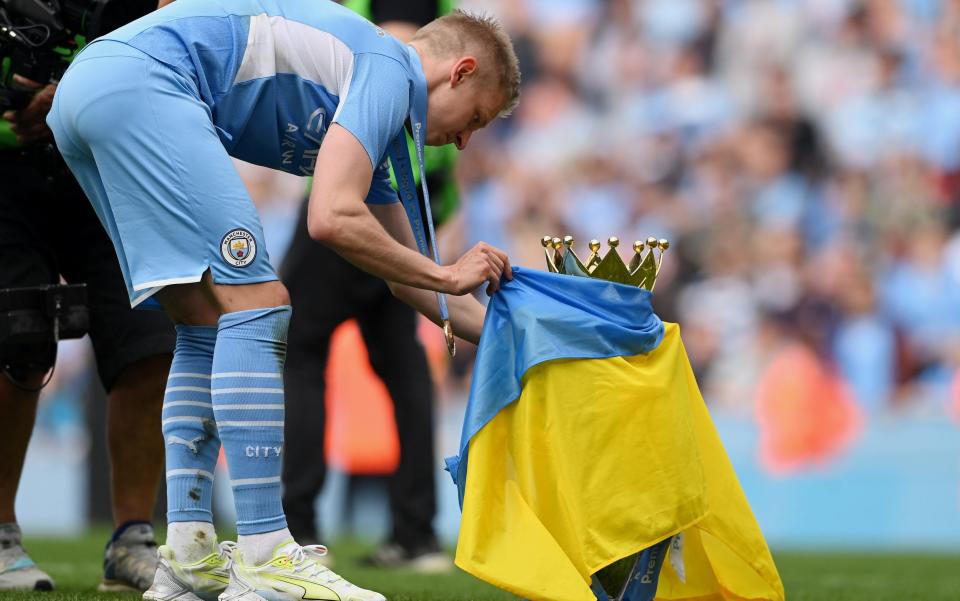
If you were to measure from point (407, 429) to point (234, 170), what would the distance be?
242 cm

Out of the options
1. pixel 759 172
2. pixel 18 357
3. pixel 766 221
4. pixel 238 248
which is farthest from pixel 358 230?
pixel 759 172

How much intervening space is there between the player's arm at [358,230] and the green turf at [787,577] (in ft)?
3.11

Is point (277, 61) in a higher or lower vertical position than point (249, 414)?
higher

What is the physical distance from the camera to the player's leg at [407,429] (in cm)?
511

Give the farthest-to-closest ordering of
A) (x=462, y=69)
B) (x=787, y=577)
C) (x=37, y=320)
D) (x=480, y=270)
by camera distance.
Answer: (x=787, y=577) → (x=37, y=320) → (x=462, y=69) → (x=480, y=270)

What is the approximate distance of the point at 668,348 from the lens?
2902mm

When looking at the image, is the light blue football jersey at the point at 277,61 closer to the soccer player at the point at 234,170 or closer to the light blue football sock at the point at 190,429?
the soccer player at the point at 234,170

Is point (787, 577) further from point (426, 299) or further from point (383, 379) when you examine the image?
point (426, 299)

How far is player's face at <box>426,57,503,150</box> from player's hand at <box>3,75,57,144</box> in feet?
3.45

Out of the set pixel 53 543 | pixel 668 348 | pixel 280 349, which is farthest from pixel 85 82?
pixel 53 543

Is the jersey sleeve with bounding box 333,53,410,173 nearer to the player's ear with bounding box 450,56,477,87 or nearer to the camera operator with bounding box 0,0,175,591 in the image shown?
the player's ear with bounding box 450,56,477,87

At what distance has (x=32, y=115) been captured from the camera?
3502mm

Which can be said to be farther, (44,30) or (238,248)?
(44,30)

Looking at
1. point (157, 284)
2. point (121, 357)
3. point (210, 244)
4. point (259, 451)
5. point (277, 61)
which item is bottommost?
point (259, 451)
